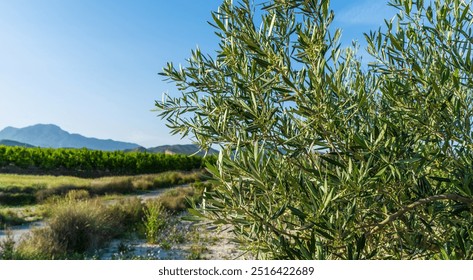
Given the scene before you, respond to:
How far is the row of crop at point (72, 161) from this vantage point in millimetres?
34375

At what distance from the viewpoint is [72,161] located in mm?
36219

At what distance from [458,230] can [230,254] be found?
870cm

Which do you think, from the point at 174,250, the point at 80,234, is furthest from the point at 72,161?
the point at 174,250

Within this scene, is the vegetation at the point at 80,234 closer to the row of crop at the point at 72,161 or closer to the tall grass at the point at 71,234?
the tall grass at the point at 71,234

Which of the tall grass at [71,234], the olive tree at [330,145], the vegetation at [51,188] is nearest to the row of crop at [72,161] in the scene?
the vegetation at [51,188]

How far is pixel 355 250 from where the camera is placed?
8.07 ft

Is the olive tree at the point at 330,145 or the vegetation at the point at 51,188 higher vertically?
the olive tree at the point at 330,145

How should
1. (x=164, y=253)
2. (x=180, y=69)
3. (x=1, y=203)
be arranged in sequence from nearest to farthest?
(x=180, y=69)
(x=164, y=253)
(x=1, y=203)

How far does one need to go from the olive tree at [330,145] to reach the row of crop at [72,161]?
36005 mm

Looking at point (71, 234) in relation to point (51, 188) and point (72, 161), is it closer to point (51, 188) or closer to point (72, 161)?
point (51, 188)

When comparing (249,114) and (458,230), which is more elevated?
(249,114)

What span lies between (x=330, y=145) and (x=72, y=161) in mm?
37087

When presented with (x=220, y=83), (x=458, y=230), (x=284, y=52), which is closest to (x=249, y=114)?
(x=284, y=52)
